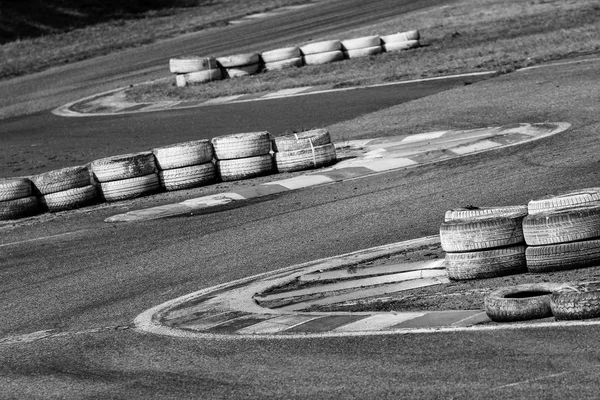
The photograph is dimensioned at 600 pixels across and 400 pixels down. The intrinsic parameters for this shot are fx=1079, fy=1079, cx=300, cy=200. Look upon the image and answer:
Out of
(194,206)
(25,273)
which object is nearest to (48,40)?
(194,206)

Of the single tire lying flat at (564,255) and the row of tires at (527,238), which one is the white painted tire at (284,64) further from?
the single tire lying flat at (564,255)

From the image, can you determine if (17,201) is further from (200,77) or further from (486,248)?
(200,77)

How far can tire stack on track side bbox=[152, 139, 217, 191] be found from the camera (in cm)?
1391

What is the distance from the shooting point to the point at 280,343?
23.1 ft

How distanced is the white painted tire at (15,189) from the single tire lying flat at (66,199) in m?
0.21

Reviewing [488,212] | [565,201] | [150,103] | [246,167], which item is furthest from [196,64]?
[565,201]

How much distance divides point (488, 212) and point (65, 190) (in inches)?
278

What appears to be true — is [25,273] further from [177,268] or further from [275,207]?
[275,207]

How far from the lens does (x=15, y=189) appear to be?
13.6 meters

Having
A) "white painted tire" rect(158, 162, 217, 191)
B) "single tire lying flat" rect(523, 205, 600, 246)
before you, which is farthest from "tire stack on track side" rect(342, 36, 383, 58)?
"single tire lying flat" rect(523, 205, 600, 246)

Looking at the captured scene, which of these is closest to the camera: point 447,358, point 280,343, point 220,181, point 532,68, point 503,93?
point 447,358

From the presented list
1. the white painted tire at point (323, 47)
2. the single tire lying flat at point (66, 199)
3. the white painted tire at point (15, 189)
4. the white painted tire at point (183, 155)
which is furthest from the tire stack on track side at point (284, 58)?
the white painted tire at point (15, 189)

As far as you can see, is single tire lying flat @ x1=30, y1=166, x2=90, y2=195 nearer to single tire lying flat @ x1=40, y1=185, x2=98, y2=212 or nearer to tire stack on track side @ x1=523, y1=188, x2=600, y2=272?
single tire lying flat @ x1=40, y1=185, x2=98, y2=212

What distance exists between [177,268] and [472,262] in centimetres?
298
